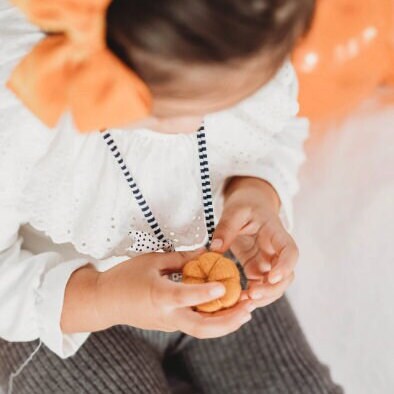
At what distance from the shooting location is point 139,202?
2.22 ft

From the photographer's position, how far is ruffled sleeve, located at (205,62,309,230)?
2.43 feet

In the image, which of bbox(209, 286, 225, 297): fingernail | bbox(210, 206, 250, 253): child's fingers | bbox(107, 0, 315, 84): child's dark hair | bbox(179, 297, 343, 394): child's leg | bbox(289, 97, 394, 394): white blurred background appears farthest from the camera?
bbox(289, 97, 394, 394): white blurred background

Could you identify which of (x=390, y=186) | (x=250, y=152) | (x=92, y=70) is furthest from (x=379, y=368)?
(x=92, y=70)

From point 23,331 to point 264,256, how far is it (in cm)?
24

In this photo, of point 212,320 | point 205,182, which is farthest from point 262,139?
point 212,320

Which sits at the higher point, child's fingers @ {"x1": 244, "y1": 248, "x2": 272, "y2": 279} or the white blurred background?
child's fingers @ {"x1": 244, "y1": 248, "x2": 272, "y2": 279}

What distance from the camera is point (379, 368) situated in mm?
931

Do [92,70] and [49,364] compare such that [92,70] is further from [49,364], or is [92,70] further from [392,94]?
[392,94]

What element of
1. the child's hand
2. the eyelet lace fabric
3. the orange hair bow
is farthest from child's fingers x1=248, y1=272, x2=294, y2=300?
the orange hair bow

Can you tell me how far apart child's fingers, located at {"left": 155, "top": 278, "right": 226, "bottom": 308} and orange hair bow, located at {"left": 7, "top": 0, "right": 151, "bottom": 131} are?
147 millimetres

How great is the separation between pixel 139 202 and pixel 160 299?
11cm

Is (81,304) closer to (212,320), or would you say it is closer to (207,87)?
(212,320)

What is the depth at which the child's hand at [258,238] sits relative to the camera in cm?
67

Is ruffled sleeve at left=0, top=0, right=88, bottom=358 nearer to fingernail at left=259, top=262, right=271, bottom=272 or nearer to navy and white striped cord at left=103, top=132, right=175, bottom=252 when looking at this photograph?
navy and white striped cord at left=103, top=132, right=175, bottom=252
